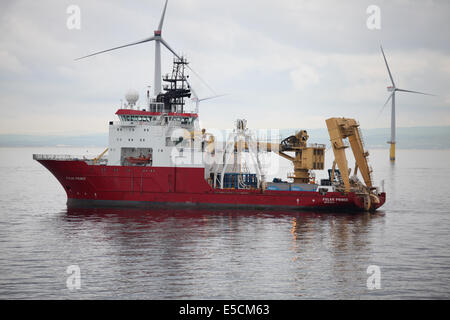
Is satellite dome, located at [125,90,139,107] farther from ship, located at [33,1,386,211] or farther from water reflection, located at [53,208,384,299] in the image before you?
water reflection, located at [53,208,384,299]

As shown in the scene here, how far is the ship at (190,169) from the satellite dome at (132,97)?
3.5 inches

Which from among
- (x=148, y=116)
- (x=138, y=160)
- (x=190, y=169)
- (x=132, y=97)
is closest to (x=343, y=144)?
(x=190, y=169)

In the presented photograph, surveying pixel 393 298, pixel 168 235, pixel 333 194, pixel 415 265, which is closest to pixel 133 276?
pixel 168 235

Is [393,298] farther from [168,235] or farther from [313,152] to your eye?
[313,152]

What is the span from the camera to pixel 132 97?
134ft

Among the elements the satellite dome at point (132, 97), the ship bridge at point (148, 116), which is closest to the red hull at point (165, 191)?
the ship bridge at point (148, 116)

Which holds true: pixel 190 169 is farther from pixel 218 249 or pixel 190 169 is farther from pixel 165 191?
pixel 218 249

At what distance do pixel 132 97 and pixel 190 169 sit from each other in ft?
29.5

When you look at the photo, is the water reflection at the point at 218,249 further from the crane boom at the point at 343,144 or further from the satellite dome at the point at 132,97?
the satellite dome at the point at 132,97

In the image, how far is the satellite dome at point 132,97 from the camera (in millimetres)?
40719

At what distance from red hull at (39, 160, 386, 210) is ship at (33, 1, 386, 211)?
0.27 ft

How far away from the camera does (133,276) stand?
773 inches
